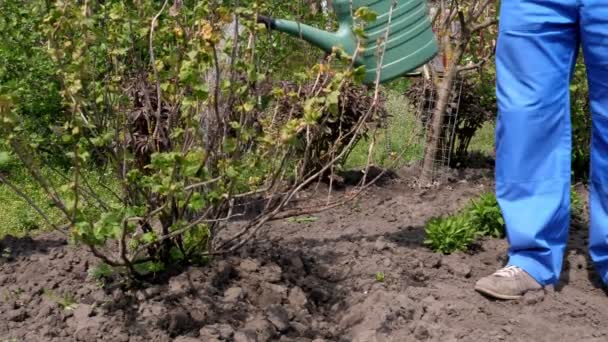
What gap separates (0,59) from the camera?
5.46 m

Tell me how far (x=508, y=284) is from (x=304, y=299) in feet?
2.48

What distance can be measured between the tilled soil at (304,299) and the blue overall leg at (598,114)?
0.21 m

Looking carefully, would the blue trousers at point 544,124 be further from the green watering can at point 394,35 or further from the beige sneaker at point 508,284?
the green watering can at point 394,35

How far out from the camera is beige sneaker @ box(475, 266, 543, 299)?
10.3 ft

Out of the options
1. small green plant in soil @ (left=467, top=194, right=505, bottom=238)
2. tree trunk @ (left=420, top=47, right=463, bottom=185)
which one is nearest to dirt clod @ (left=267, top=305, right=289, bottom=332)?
small green plant in soil @ (left=467, top=194, right=505, bottom=238)

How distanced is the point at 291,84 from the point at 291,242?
1363 millimetres

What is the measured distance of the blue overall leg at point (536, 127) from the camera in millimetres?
3070

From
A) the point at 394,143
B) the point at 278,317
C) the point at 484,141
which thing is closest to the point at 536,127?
the point at 278,317

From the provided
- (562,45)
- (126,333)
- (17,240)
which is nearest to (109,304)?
(126,333)

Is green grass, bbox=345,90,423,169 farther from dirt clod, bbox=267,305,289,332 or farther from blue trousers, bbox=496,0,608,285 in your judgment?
dirt clod, bbox=267,305,289,332

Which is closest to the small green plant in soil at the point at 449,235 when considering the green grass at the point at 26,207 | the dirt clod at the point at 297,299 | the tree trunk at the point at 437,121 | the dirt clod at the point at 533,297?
the dirt clod at the point at 533,297

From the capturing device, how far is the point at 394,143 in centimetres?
617

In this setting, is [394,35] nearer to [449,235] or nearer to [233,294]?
[449,235]

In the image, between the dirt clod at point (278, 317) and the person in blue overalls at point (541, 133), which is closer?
the dirt clod at point (278, 317)
